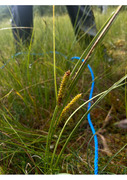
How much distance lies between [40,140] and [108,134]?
1.12 ft

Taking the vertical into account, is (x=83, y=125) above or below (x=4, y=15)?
below

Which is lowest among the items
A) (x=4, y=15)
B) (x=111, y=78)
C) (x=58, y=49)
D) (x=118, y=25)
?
(x=111, y=78)

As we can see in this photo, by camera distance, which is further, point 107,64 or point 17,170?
point 107,64

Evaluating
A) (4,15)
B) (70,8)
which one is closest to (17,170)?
(70,8)

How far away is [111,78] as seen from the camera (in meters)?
1.13

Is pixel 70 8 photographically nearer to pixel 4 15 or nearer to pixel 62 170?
pixel 4 15

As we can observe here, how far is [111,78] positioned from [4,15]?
47.0 inches

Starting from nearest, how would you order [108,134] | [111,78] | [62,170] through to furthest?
[62,170]
[108,134]
[111,78]

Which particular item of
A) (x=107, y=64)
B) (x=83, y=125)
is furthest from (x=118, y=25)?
(x=83, y=125)

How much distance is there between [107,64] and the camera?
3.81 feet
